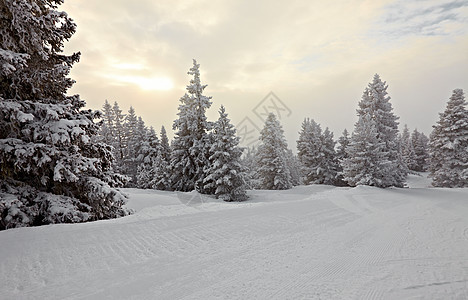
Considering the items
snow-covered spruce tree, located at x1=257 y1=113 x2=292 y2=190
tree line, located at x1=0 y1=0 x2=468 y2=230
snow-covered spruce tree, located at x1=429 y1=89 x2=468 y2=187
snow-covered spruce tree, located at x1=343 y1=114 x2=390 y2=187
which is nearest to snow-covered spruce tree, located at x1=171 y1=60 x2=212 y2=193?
tree line, located at x1=0 y1=0 x2=468 y2=230

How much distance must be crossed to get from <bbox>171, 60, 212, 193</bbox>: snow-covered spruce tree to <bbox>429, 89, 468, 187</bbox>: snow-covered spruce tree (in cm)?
2319

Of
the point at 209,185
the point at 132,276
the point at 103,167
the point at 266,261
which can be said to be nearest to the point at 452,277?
the point at 266,261

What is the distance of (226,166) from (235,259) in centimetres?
1363

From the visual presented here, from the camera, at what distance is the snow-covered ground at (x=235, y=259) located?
3.90m

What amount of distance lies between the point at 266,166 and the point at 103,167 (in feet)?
74.4

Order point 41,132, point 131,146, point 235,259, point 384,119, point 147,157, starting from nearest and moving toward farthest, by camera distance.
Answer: point 235,259 → point 41,132 → point 384,119 → point 147,157 → point 131,146

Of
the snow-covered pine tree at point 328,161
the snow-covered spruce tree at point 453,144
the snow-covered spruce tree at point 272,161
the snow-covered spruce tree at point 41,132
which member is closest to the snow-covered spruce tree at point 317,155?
the snow-covered pine tree at point 328,161

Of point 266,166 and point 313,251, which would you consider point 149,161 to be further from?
point 313,251

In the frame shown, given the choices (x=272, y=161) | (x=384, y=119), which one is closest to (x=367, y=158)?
(x=384, y=119)

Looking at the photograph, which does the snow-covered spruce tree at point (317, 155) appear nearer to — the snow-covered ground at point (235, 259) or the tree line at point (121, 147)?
the tree line at point (121, 147)

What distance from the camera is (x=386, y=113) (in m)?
23.8

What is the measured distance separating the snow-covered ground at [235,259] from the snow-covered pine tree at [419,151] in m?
43.0

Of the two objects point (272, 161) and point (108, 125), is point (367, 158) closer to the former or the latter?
point (272, 161)

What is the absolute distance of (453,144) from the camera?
2238 cm
